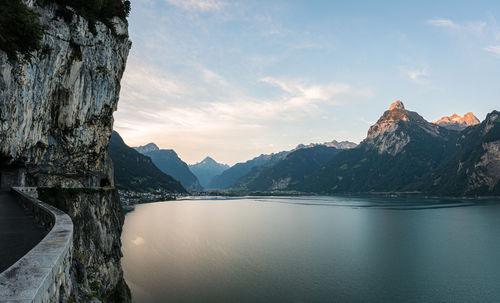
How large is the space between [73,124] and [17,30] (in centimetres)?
1645

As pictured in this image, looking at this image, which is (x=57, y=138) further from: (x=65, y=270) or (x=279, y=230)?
(x=279, y=230)

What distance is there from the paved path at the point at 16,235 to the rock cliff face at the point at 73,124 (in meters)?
10.4

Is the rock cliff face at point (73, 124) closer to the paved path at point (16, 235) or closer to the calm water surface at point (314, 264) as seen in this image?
the paved path at point (16, 235)

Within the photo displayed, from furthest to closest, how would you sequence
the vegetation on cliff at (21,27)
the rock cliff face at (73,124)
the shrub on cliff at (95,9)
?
the shrub on cliff at (95,9)
the rock cliff face at (73,124)
the vegetation on cliff at (21,27)

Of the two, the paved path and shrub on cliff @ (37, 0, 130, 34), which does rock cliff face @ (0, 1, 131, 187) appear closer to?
shrub on cliff @ (37, 0, 130, 34)

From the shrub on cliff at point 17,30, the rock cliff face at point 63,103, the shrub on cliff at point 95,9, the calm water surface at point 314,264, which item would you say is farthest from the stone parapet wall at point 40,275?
the shrub on cliff at point 95,9

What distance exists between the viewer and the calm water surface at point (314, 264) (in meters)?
41.6

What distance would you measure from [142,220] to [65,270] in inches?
4582

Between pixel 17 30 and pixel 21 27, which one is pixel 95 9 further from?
pixel 17 30

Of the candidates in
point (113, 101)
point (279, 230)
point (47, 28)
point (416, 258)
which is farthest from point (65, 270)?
point (279, 230)

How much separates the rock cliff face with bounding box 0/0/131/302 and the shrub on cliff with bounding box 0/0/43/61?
1.26m

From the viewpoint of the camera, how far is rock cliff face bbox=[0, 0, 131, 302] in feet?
95.5

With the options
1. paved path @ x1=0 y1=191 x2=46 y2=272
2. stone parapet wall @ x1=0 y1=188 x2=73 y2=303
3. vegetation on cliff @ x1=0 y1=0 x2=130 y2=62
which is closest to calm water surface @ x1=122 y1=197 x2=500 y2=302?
paved path @ x1=0 y1=191 x2=46 y2=272

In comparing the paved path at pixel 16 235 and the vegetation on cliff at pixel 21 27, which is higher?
the vegetation on cliff at pixel 21 27
